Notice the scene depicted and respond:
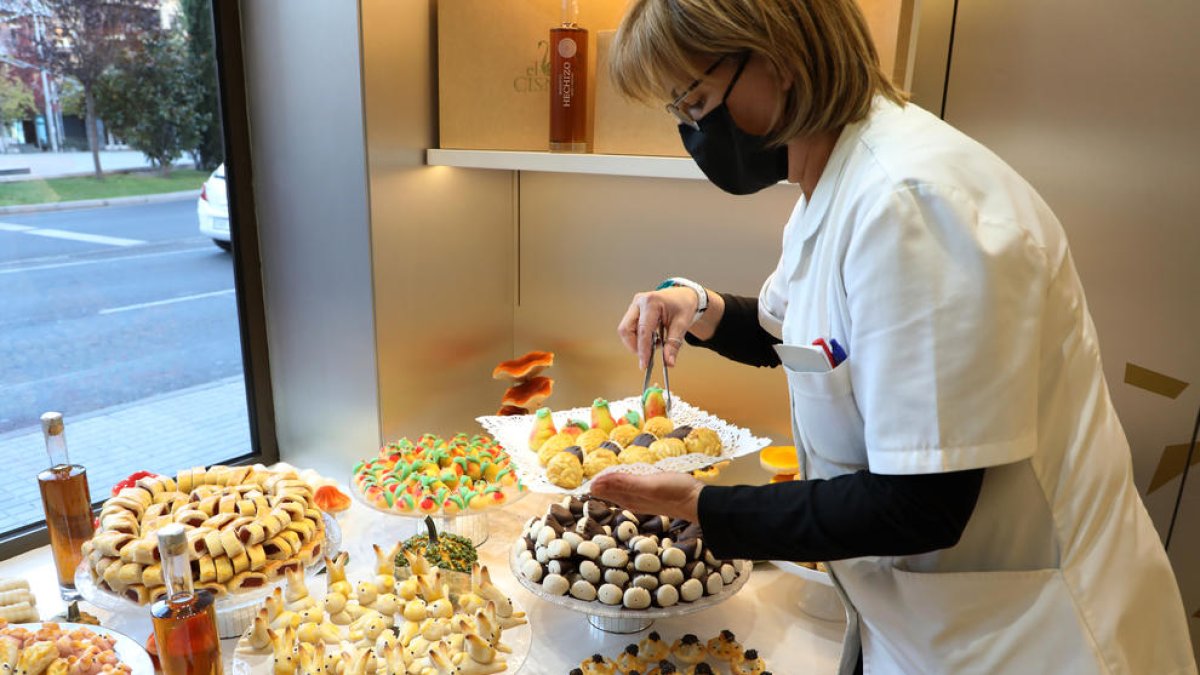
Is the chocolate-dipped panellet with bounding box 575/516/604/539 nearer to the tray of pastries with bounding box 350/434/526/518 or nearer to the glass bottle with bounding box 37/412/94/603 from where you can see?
the tray of pastries with bounding box 350/434/526/518

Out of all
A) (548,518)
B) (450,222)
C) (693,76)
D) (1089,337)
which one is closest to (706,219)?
(450,222)

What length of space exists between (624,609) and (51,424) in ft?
2.80

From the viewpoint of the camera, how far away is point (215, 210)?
1.64 m

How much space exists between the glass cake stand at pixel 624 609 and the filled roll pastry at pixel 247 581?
0.35 metres

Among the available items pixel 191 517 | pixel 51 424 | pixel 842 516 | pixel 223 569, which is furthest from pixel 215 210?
pixel 842 516

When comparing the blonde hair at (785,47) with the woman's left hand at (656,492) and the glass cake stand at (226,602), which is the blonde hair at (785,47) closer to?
the woman's left hand at (656,492)

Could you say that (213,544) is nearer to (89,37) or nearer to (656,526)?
(656,526)

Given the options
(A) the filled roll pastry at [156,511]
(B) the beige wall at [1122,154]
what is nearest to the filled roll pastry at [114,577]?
(A) the filled roll pastry at [156,511]

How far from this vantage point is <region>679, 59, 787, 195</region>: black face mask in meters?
0.91

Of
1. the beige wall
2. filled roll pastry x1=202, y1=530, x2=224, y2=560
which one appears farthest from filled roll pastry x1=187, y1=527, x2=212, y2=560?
the beige wall

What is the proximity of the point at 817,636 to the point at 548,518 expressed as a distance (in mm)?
439

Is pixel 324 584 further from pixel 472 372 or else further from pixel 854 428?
pixel 854 428

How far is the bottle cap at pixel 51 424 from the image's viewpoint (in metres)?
1.21

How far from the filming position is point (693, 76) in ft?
2.84
